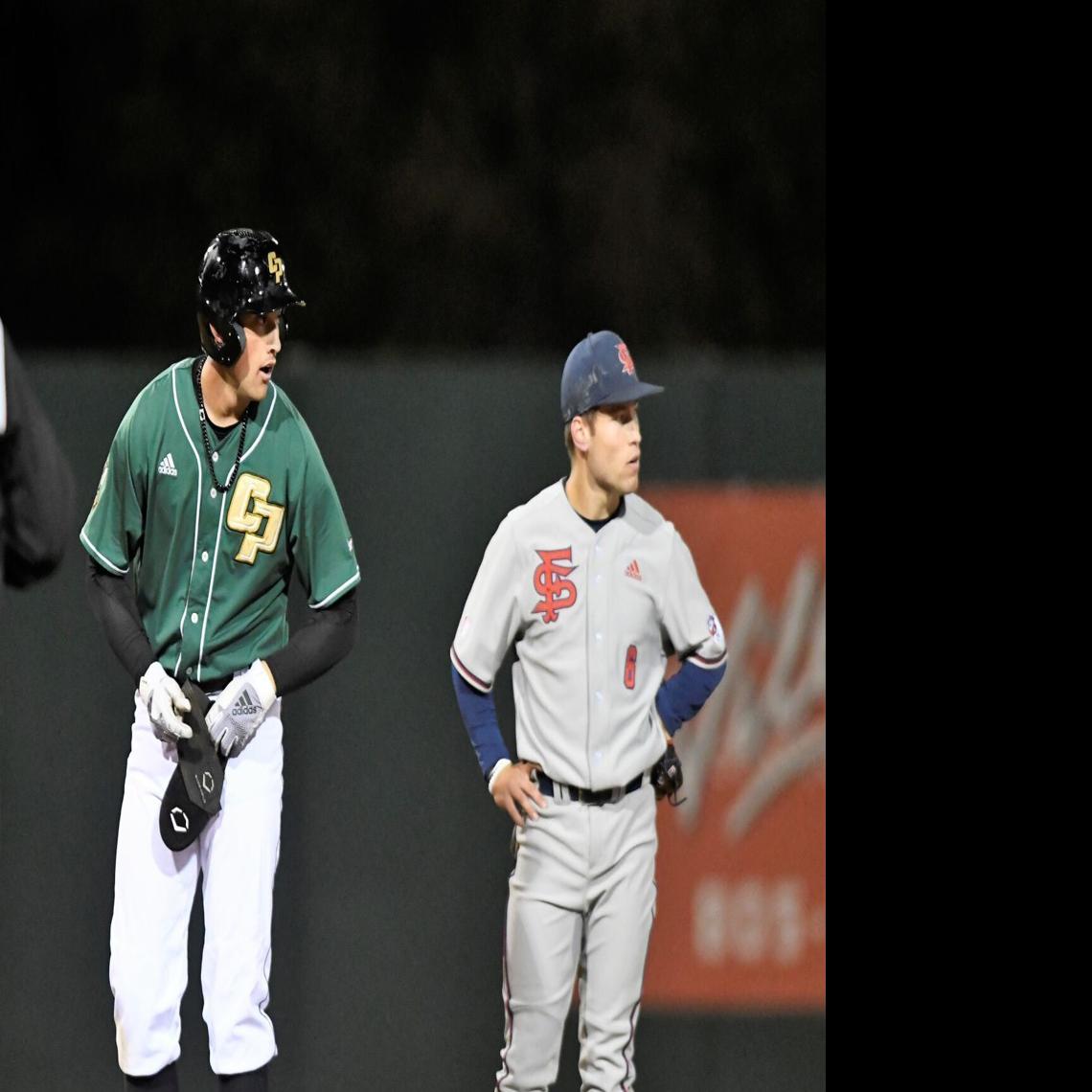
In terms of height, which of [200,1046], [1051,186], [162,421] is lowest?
[200,1046]

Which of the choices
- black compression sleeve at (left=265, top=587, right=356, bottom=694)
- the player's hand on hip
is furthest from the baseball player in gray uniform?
black compression sleeve at (left=265, top=587, right=356, bottom=694)

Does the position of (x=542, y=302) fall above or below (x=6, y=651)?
above

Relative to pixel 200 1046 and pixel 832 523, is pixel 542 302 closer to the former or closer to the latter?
pixel 832 523

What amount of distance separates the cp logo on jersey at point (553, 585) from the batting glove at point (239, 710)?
0.73 meters

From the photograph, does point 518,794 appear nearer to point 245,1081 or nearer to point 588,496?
point 588,496

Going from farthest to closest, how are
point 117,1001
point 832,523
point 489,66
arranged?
point 489,66 < point 832,523 < point 117,1001

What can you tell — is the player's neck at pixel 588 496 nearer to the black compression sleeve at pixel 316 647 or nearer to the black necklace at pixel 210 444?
the black compression sleeve at pixel 316 647

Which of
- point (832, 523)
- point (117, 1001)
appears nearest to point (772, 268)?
point (832, 523)

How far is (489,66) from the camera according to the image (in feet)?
30.2

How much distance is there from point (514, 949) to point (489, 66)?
18.2 feet

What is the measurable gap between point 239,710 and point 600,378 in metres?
1.26

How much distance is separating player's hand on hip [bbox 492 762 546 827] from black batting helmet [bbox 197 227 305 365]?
1.27 m

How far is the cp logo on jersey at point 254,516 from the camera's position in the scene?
4715mm

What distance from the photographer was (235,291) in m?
4.71
